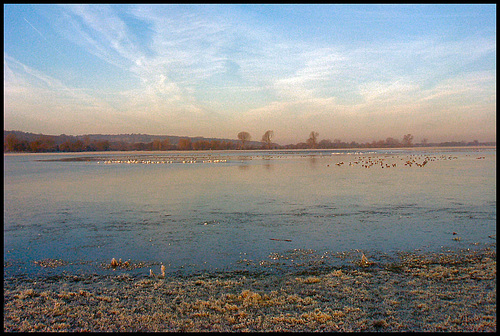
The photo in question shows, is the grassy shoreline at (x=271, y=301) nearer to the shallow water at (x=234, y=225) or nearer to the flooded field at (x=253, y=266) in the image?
the flooded field at (x=253, y=266)

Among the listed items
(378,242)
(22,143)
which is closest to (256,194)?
(378,242)

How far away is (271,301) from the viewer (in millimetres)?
4598

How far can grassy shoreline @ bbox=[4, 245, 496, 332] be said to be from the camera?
406 cm

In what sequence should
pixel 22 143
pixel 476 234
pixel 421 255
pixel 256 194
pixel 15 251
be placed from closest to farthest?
pixel 421 255
pixel 15 251
pixel 476 234
pixel 256 194
pixel 22 143

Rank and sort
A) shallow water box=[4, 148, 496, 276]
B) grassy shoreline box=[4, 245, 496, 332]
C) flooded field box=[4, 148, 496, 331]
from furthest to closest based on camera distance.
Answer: shallow water box=[4, 148, 496, 276]
flooded field box=[4, 148, 496, 331]
grassy shoreline box=[4, 245, 496, 332]

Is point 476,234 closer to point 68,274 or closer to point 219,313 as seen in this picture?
point 219,313

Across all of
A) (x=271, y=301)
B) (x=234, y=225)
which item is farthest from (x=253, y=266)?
(x=234, y=225)

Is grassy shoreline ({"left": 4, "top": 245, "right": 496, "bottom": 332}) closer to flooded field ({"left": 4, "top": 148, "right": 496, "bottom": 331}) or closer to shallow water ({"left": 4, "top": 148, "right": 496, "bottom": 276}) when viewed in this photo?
flooded field ({"left": 4, "top": 148, "right": 496, "bottom": 331})

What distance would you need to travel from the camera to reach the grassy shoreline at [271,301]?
406 centimetres

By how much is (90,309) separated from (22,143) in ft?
381

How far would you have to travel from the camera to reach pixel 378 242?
7.07 meters

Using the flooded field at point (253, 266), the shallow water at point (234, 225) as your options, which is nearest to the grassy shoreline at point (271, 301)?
the flooded field at point (253, 266)

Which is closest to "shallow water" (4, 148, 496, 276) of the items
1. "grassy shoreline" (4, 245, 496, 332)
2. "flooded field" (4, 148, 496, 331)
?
"flooded field" (4, 148, 496, 331)

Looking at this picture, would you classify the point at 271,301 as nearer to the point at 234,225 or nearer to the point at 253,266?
the point at 253,266
